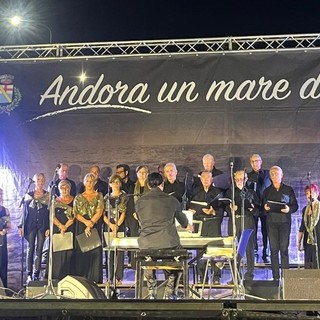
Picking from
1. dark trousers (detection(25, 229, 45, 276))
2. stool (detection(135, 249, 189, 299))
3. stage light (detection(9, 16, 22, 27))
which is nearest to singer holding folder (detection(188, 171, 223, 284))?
dark trousers (detection(25, 229, 45, 276))

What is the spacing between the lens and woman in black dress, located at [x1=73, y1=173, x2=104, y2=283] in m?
8.59

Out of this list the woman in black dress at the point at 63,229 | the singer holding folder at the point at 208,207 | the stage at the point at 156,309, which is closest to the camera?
the stage at the point at 156,309

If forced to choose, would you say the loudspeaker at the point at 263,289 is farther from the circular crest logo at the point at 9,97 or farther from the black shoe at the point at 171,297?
the circular crest logo at the point at 9,97

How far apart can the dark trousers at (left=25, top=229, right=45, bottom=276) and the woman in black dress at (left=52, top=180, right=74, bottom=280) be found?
310 millimetres

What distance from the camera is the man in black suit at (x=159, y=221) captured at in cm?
609

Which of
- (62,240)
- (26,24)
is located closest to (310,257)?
(62,240)

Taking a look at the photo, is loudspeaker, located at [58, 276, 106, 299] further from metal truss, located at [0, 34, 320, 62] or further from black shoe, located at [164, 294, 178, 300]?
metal truss, located at [0, 34, 320, 62]

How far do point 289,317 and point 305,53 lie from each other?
640 centimetres

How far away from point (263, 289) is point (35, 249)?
3616 millimetres

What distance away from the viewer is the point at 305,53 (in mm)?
8695

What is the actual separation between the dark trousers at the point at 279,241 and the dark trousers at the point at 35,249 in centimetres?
341

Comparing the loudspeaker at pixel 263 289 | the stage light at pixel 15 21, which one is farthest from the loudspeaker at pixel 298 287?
the stage light at pixel 15 21

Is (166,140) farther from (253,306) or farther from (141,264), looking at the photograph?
(253,306)

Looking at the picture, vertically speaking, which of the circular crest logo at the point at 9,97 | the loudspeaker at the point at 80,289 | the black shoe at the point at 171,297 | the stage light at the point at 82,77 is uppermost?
the stage light at the point at 82,77
